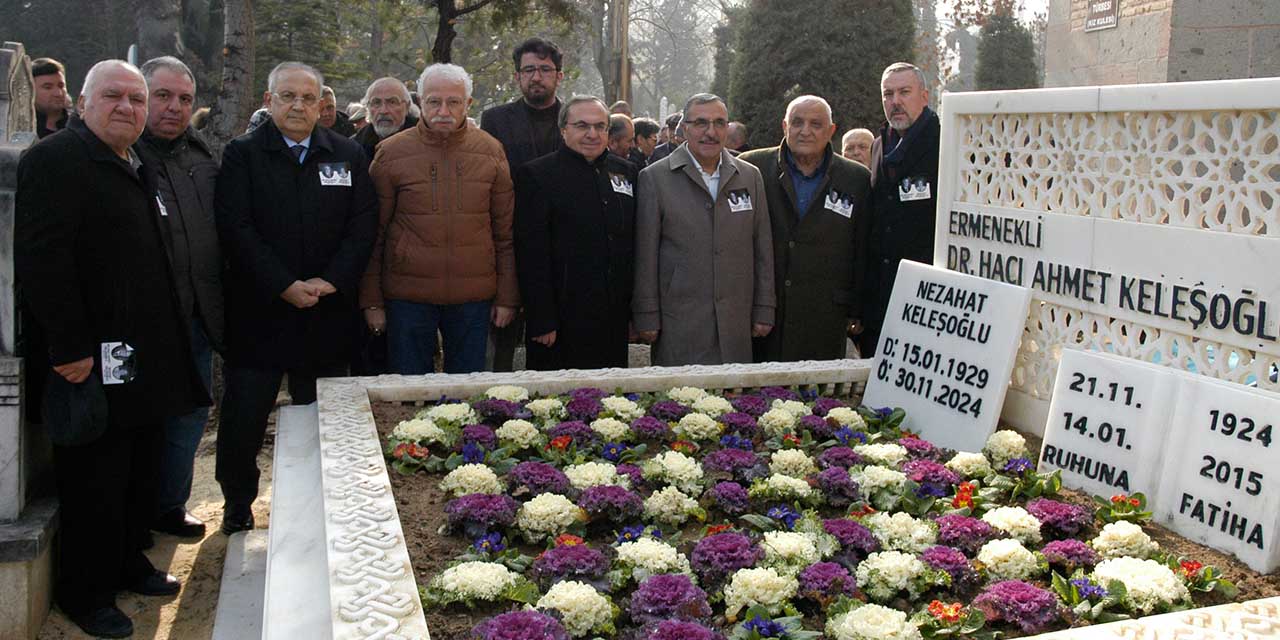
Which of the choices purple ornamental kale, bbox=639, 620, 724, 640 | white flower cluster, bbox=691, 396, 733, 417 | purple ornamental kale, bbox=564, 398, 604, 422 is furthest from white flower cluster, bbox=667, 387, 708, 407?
purple ornamental kale, bbox=639, 620, 724, 640

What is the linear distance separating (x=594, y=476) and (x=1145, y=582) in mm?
1676

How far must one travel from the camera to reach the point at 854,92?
1889 centimetres

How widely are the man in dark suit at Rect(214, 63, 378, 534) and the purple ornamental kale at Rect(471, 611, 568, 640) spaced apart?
274cm

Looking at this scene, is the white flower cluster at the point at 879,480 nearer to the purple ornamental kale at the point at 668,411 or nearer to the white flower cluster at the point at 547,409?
the purple ornamental kale at the point at 668,411

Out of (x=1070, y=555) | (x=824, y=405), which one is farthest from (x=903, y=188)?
(x=1070, y=555)

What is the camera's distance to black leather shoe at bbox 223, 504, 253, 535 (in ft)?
16.9

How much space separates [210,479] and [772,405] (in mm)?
3402

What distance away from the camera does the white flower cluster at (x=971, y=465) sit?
378 centimetres

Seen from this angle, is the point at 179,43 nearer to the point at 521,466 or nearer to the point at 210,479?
the point at 210,479

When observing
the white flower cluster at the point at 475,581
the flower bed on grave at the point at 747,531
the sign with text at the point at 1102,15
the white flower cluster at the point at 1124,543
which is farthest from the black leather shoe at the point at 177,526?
the sign with text at the point at 1102,15

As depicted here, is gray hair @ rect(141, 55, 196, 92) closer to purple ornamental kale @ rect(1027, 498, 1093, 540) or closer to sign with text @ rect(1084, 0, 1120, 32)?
purple ornamental kale @ rect(1027, 498, 1093, 540)

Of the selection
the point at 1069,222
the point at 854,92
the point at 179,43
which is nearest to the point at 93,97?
the point at 1069,222

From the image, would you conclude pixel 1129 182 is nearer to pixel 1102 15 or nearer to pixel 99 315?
pixel 99 315

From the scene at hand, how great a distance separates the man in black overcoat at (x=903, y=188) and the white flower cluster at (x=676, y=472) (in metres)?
2.24
